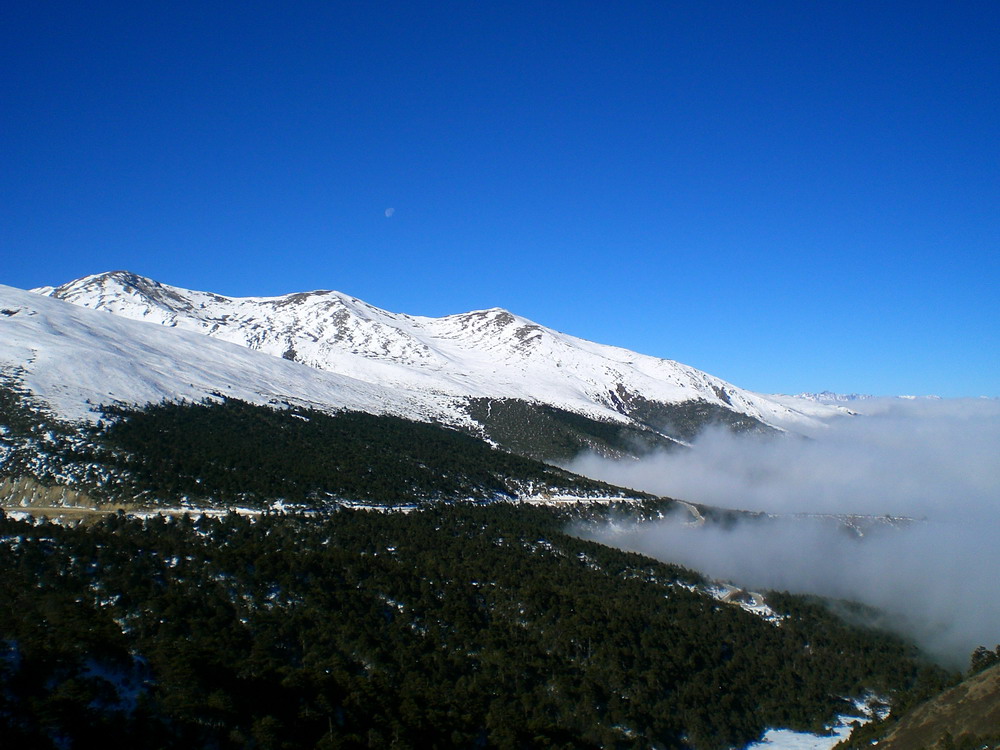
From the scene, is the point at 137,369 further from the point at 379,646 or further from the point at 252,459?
the point at 379,646

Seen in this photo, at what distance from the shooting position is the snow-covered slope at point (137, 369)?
94438 millimetres

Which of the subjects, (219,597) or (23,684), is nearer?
(23,684)

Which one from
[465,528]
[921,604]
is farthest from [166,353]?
[921,604]

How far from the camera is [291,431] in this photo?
356 feet

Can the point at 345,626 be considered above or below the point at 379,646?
above

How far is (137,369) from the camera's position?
115 meters

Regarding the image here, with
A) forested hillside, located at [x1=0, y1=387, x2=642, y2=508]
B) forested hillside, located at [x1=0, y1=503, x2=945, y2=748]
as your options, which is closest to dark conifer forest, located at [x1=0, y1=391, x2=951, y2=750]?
forested hillside, located at [x1=0, y1=503, x2=945, y2=748]

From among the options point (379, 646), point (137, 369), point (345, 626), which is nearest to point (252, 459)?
point (137, 369)

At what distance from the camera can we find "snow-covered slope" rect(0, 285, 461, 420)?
94.4 m

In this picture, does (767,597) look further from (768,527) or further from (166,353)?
(166,353)

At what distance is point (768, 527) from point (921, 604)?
3044 centimetres

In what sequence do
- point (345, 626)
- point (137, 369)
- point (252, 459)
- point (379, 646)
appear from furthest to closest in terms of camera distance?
1. point (137, 369)
2. point (252, 459)
3. point (345, 626)
4. point (379, 646)

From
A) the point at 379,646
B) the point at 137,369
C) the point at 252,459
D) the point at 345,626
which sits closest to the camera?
the point at 379,646

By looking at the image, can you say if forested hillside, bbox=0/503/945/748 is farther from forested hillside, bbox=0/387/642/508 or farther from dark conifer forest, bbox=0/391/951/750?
forested hillside, bbox=0/387/642/508
